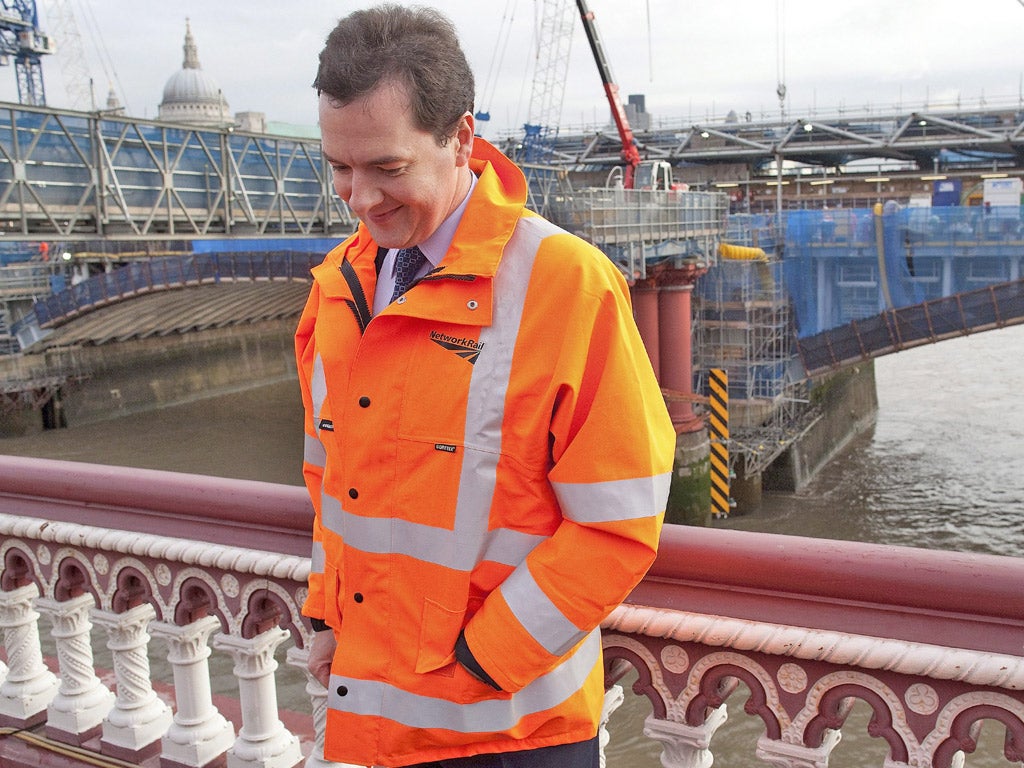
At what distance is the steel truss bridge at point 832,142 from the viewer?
146 feet

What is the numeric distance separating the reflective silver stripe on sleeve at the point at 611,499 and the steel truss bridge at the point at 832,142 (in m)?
41.4

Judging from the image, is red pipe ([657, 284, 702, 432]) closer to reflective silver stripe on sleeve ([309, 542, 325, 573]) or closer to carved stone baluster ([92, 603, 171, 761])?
carved stone baluster ([92, 603, 171, 761])

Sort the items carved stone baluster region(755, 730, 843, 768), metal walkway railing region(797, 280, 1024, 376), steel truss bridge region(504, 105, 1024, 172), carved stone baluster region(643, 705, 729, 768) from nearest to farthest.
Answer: carved stone baluster region(755, 730, 843, 768), carved stone baluster region(643, 705, 729, 768), metal walkway railing region(797, 280, 1024, 376), steel truss bridge region(504, 105, 1024, 172)

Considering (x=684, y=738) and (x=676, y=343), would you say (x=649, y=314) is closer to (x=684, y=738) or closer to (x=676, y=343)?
(x=676, y=343)

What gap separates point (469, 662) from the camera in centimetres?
162

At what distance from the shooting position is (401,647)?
168 centimetres

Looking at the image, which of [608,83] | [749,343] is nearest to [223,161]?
[749,343]

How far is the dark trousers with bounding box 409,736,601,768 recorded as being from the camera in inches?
67.4

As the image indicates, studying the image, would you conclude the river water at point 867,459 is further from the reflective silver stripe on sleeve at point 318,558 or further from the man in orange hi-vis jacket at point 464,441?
the man in orange hi-vis jacket at point 464,441

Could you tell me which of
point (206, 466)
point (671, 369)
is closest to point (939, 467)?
point (671, 369)

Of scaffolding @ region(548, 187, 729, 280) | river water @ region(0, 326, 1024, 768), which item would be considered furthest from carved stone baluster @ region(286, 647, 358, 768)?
scaffolding @ region(548, 187, 729, 280)

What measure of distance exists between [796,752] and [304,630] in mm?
1092

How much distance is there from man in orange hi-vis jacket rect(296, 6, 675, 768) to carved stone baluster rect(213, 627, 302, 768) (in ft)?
2.64

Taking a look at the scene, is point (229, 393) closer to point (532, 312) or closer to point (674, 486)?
point (674, 486)
